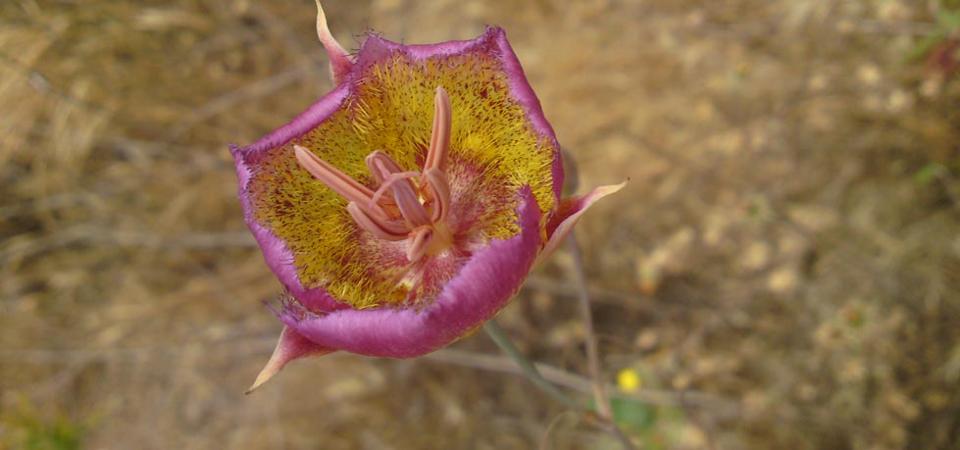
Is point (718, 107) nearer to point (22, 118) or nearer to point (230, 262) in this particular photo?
point (230, 262)

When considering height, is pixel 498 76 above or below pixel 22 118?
above

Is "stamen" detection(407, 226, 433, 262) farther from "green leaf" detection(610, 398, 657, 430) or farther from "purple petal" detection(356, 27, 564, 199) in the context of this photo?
"green leaf" detection(610, 398, 657, 430)

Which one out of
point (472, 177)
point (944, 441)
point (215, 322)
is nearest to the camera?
point (472, 177)

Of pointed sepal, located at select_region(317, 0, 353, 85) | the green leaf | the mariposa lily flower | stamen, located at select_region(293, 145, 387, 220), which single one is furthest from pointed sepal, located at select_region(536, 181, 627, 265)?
the green leaf

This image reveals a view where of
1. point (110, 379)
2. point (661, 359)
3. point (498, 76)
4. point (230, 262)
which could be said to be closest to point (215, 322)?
point (230, 262)

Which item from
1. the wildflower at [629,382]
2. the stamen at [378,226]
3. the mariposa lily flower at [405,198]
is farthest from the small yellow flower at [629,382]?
the stamen at [378,226]

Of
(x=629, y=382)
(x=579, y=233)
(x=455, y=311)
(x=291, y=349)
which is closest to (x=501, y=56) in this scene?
(x=455, y=311)
